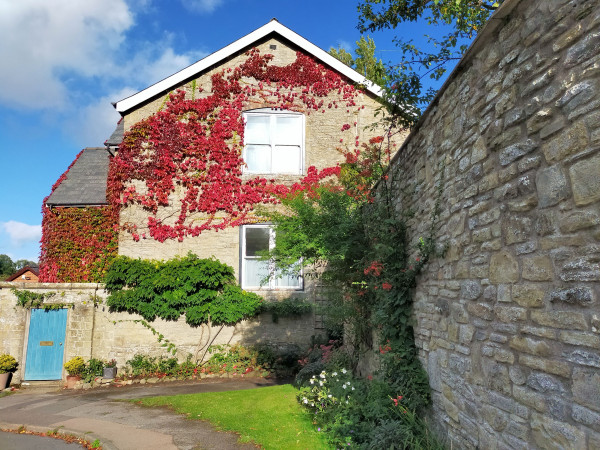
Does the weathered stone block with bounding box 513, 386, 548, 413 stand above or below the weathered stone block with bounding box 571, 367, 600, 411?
below

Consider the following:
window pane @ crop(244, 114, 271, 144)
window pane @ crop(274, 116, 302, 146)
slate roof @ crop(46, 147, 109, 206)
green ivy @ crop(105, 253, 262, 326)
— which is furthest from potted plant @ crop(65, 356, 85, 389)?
window pane @ crop(274, 116, 302, 146)

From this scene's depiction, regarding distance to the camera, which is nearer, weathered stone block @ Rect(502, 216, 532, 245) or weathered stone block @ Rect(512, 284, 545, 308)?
weathered stone block @ Rect(512, 284, 545, 308)

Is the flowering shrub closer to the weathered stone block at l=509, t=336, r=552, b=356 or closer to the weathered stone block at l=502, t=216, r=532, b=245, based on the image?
the weathered stone block at l=509, t=336, r=552, b=356

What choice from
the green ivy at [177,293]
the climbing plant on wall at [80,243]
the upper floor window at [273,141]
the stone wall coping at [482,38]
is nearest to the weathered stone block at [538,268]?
the stone wall coping at [482,38]

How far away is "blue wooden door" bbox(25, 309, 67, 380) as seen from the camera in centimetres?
1130

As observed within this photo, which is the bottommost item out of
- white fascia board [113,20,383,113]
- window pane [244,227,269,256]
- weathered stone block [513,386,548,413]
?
weathered stone block [513,386,548,413]

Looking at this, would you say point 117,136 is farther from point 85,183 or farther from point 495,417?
point 495,417

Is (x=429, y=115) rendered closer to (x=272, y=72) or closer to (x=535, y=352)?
(x=535, y=352)

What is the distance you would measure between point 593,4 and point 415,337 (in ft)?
12.4

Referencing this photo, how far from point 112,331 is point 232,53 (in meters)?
9.17

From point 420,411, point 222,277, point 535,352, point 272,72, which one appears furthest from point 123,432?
point 272,72

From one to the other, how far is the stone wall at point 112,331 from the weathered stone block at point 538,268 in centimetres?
976

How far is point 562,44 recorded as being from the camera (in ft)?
8.06

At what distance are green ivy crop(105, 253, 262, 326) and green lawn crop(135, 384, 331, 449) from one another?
292 centimetres
